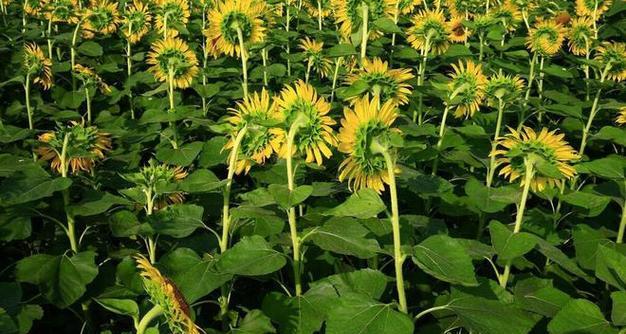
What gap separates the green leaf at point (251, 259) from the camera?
1.54 metres

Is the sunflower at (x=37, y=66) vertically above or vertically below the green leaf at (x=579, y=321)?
above

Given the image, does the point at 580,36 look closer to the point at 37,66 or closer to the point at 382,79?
the point at 382,79

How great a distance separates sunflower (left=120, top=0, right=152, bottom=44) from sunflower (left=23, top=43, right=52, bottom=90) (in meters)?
0.59

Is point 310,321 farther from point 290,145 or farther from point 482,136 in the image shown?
point 482,136

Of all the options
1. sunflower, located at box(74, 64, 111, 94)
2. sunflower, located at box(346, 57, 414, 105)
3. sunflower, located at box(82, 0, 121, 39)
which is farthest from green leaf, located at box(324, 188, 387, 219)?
sunflower, located at box(82, 0, 121, 39)

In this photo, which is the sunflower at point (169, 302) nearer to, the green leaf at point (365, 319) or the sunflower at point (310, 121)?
the green leaf at point (365, 319)

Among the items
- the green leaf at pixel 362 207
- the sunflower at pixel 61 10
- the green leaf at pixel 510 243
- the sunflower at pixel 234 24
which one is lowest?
the green leaf at pixel 510 243

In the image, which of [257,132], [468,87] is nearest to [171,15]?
[468,87]

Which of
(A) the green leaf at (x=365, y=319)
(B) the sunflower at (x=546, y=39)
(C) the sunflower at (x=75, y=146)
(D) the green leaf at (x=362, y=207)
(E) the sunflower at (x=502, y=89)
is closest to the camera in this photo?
(A) the green leaf at (x=365, y=319)

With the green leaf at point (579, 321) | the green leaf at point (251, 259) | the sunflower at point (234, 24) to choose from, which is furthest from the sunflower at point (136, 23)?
the green leaf at point (579, 321)

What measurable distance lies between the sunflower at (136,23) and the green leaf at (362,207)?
284 centimetres

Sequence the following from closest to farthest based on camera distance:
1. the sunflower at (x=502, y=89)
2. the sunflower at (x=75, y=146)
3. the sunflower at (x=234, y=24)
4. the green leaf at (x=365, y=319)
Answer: the green leaf at (x=365, y=319), the sunflower at (x=75, y=146), the sunflower at (x=502, y=89), the sunflower at (x=234, y=24)

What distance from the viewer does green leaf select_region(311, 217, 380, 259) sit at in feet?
5.10

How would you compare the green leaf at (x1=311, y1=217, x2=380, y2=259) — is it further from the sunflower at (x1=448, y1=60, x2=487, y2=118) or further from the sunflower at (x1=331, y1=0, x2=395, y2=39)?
the sunflower at (x1=331, y1=0, x2=395, y2=39)
